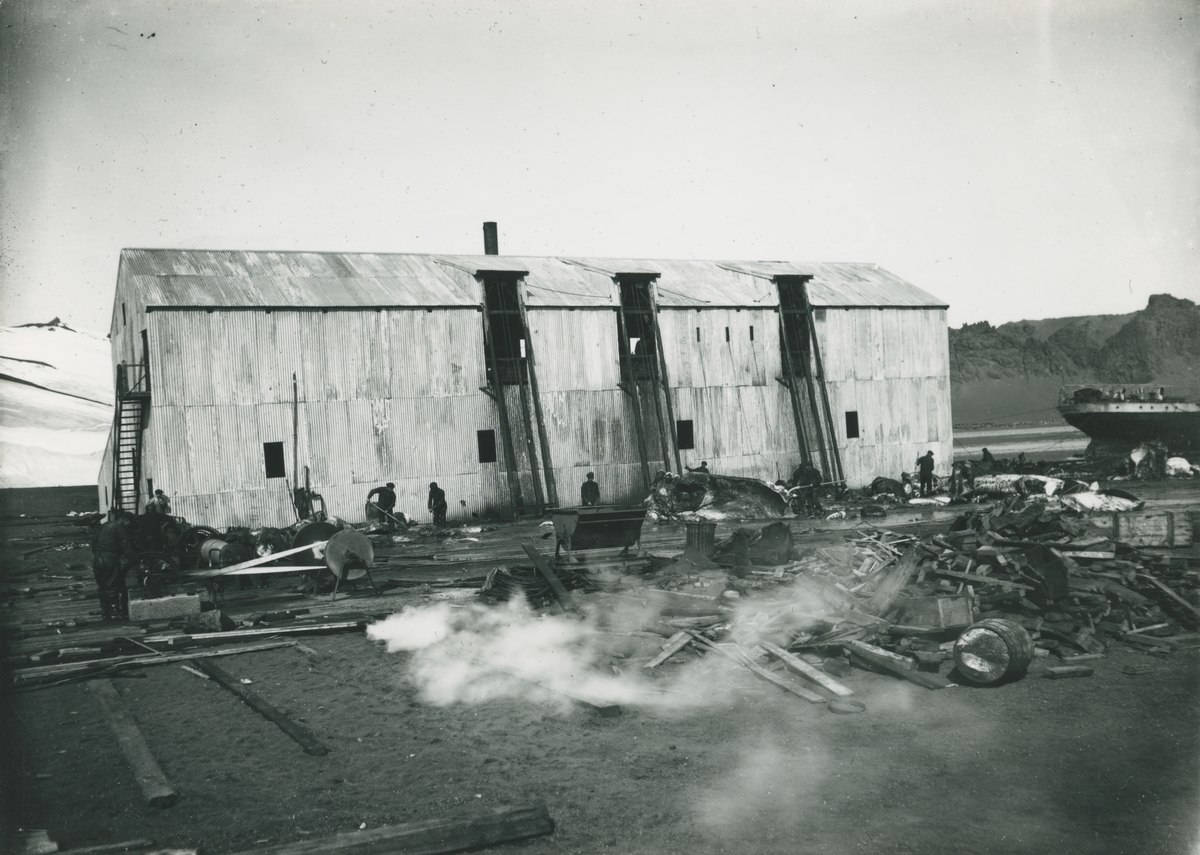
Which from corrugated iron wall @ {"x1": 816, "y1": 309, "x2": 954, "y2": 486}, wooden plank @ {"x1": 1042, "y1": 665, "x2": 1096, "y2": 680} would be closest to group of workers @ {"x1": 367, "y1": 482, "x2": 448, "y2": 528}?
corrugated iron wall @ {"x1": 816, "y1": 309, "x2": 954, "y2": 486}

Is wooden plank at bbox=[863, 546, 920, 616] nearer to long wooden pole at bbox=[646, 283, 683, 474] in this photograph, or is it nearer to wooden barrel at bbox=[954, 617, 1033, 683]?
wooden barrel at bbox=[954, 617, 1033, 683]

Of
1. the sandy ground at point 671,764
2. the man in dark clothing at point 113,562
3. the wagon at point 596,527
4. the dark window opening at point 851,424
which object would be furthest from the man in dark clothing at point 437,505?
the sandy ground at point 671,764

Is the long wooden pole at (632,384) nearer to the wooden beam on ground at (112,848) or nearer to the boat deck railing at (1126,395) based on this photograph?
the wooden beam on ground at (112,848)

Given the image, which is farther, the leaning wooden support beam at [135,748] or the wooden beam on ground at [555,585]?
the wooden beam on ground at [555,585]

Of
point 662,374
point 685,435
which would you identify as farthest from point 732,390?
point 662,374

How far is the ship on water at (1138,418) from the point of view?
61.1 m

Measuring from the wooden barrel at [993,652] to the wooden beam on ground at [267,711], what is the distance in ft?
23.0

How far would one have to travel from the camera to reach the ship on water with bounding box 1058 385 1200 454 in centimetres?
6112

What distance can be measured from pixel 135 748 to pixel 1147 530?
16.3m

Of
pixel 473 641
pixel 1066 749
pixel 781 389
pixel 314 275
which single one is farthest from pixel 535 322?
pixel 1066 749

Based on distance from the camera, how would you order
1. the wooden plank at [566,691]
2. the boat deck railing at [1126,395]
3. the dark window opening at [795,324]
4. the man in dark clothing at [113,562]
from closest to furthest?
the wooden plank at [566,691] → the man in dark clothing at [113,562] → the dark window opening at [795,324] → the boat deck railing at [1126,395]

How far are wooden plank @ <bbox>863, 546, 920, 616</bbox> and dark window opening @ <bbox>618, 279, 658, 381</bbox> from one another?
65.1 ft

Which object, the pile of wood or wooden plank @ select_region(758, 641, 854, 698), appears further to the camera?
the pile of wood

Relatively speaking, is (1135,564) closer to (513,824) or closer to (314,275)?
(513,824)
